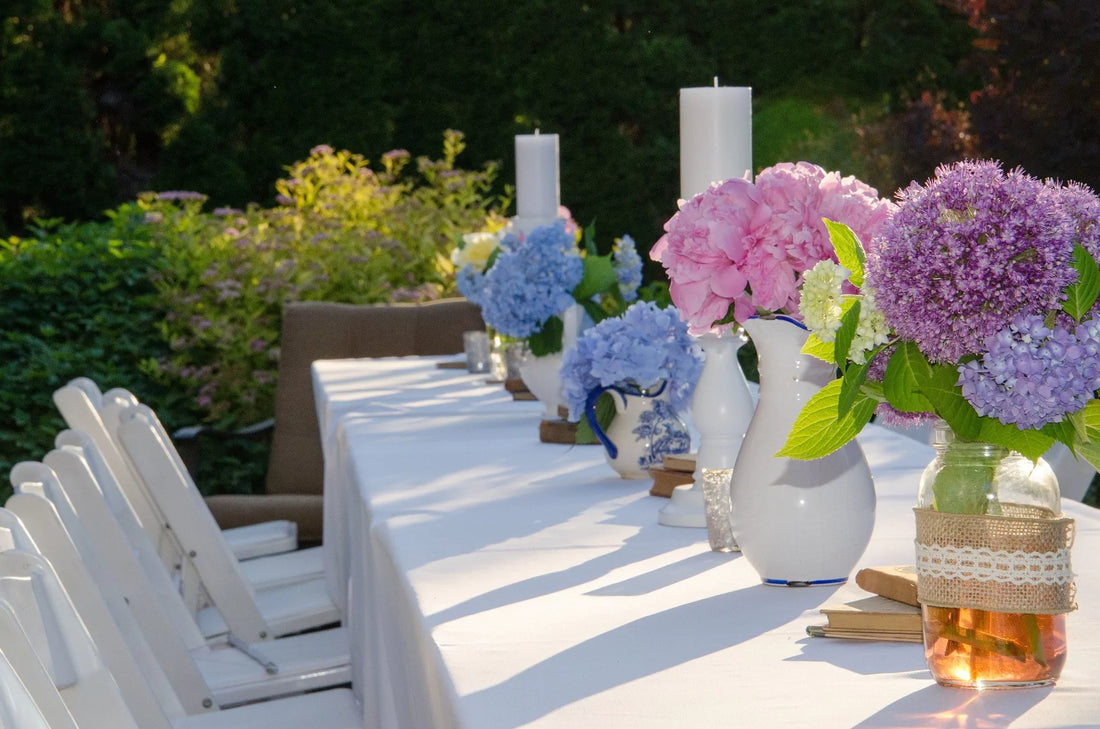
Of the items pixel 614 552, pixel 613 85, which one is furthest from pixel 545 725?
pixel 613 85

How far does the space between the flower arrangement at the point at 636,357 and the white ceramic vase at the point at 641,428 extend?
0.04 feet

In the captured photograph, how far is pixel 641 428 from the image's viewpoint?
6.78 feet

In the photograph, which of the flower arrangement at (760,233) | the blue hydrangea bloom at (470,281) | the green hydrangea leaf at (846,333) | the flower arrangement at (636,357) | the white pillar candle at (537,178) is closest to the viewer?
the green hydrangea leaf at (846,333)

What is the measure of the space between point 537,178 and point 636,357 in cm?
105

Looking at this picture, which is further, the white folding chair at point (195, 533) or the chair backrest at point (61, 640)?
the white folding chair at point (195, 533)

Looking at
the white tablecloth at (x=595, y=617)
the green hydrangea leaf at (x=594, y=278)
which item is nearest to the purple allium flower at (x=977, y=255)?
the white tablecloth at (x=595, y=617)

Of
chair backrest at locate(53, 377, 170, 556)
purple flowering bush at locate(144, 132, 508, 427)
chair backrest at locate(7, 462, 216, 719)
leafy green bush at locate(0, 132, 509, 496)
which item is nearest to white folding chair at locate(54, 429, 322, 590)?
chair backrest at locate(53, 377, 170, 556)

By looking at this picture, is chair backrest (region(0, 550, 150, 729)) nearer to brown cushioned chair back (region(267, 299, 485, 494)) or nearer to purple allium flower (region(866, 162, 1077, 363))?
purple allium flower (region(866, 162, 1077, 363))

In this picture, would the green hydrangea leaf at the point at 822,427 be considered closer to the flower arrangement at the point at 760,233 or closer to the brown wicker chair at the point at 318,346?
the flower arrangement at the point at 760,233

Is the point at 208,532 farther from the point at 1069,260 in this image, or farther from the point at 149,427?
the point at 1069,260

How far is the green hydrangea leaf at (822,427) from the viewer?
1076 millimetres

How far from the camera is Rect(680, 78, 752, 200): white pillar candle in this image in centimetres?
166

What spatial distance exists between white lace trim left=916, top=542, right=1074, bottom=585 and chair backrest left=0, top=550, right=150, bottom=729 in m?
0.72

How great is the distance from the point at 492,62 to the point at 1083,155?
614 centimetres
